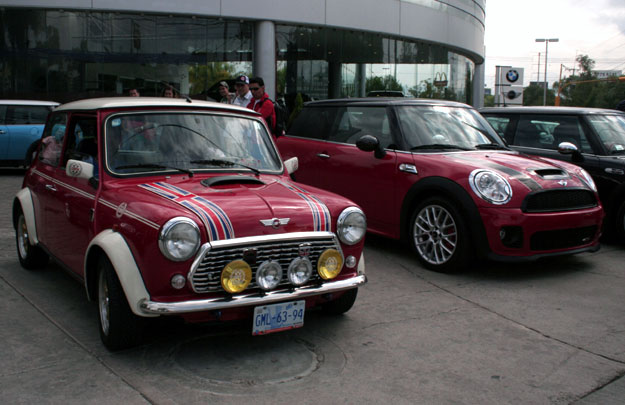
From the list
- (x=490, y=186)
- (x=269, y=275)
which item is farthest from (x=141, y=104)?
(x=490, y=186)

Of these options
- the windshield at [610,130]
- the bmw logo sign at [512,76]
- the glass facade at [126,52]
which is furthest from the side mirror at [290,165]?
the bmw logo sign at [512,76]

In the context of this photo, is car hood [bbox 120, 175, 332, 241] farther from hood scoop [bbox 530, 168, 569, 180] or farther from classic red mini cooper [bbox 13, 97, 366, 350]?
hood scoop [bbox 530, 168, 569, 180]

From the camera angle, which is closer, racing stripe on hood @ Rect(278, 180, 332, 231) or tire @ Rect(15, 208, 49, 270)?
racing stripe on hood @ Rect(278, 180, 332, 231)

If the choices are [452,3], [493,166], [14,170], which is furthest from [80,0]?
[493,166]

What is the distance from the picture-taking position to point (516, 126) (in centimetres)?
859

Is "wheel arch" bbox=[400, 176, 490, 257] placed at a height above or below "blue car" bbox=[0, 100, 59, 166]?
below

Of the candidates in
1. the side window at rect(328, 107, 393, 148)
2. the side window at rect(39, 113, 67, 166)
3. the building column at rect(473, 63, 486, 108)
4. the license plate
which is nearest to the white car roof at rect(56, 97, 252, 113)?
the side window at rect(39, 113, 67, 166)

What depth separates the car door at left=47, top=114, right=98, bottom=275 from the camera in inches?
168

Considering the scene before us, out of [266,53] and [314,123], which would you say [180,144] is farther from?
[266,53]

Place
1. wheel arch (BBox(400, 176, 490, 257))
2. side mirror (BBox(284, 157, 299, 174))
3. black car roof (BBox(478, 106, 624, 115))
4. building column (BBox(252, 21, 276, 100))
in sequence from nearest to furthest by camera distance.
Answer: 1. side mirror (BBox(284, 157, 299, 174))
2. wheel arch (BBox(400, 176, 490, 257))
3. black car roof (BBox(478, 106, 624, 115))
4. building column (BBox(252, 21, 276, 100))

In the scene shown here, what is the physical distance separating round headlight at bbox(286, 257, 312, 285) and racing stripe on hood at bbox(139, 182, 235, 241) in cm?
43

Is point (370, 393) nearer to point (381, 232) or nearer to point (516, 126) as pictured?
point (381, 232)

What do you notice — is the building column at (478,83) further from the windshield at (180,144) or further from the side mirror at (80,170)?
the side mirror at (80,170)

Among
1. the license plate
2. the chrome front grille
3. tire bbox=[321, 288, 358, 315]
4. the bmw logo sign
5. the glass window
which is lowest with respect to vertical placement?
tire bbox=[321, 288, 358, 315]
